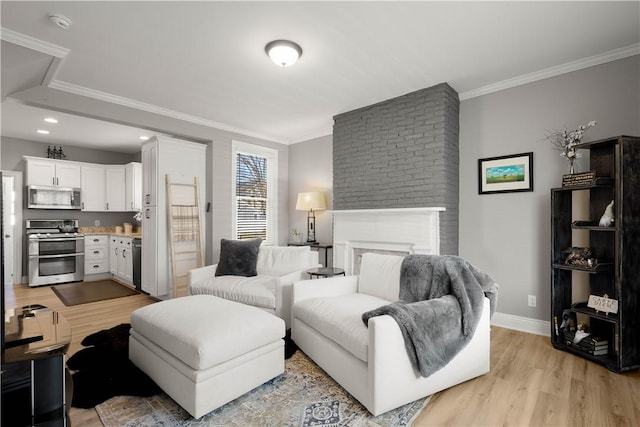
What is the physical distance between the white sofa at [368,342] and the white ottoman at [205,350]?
Result: 0.34m

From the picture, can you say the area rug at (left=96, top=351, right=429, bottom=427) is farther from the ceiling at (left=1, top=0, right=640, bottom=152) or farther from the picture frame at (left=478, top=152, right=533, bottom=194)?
the ceiling at (left=1, top=0, right=640, bottom=152)

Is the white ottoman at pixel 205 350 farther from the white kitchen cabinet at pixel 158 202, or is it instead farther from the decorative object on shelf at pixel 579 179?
the decorative object on shelf at pixel 579 179

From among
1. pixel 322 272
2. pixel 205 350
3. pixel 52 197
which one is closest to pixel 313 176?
pixel 322 272

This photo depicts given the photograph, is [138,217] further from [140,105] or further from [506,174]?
[506,174]

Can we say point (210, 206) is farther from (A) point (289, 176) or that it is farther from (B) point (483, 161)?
(B) point (483, 161)

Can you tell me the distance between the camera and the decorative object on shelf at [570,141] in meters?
2.80

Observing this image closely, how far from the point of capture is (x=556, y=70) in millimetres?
3086

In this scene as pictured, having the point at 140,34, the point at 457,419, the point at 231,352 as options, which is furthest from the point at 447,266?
the point at 140,34

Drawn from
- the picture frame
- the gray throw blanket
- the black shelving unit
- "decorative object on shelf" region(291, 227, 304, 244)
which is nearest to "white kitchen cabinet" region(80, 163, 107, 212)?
"decorative object on shelf" region(291, 227, 304, 244)

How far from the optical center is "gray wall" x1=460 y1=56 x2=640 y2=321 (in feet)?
9.37

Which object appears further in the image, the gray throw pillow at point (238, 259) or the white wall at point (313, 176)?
the white wall at point (313, 176)

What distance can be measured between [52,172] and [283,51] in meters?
5.48

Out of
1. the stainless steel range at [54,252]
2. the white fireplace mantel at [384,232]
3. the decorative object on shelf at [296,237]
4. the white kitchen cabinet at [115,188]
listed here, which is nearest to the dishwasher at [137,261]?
the stainless steel range at [54,252]

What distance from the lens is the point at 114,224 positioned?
668 centimetres
